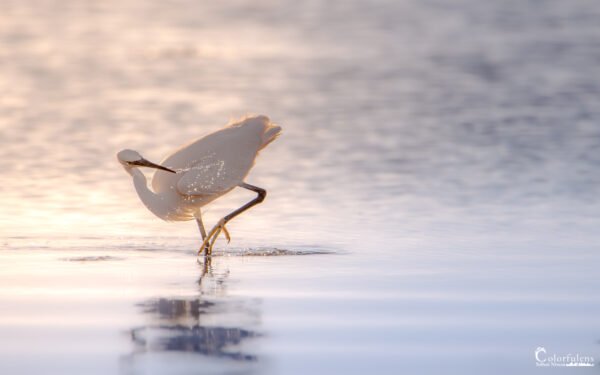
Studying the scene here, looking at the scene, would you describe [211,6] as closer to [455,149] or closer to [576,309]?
[455,149]

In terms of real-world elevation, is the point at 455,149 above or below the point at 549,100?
below

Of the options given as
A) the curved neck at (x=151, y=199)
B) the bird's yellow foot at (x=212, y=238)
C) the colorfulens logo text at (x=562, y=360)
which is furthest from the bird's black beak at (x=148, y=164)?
the colorfulens logo text at (x=562, y=360)

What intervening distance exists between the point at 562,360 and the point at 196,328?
1.91m

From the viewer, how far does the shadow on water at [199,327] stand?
7098mm

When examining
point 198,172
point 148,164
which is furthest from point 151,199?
point 198,172

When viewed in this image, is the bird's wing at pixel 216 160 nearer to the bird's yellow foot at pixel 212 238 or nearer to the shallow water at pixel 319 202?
the bird's yellow foot at pixel 212 238

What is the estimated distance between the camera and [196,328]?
7.64m

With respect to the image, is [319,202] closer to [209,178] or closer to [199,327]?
[209,178]

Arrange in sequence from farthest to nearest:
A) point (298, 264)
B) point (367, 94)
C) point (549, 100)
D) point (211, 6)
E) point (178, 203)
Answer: point (211, 6), point (367, 94), point (549, 100), point (178, 203), point (298, 264)

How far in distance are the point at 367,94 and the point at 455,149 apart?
5.86m

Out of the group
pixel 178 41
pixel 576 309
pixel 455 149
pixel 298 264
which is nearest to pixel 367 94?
pixel 455 149

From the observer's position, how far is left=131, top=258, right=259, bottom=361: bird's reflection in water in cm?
Answer: 711

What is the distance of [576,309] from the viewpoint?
8352 mm

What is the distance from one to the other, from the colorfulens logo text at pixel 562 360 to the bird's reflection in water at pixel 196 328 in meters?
1.35
